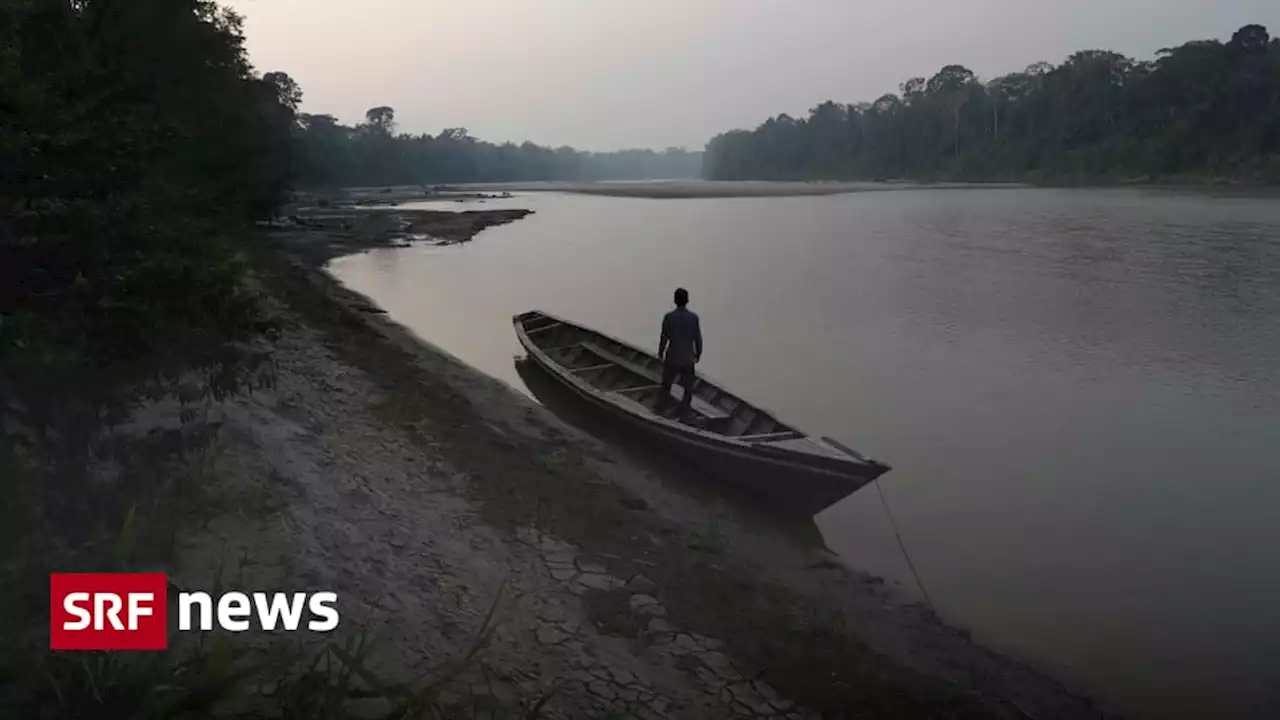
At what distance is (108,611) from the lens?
169 inches

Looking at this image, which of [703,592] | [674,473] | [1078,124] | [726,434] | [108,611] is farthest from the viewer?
[1078,124]

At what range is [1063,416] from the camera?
1296cm

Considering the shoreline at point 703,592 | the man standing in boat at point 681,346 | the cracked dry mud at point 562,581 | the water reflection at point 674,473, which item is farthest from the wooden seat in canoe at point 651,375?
the cracked dry mud at point 562,581

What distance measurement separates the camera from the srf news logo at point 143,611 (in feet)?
13.4

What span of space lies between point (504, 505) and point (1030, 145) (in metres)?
98.7

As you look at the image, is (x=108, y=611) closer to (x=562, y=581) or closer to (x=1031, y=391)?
(x=562, y=581)

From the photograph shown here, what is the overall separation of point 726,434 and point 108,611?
706cm

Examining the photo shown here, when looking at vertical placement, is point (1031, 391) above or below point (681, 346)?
below

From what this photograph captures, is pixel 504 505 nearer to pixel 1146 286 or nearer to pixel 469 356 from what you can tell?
pixel 469 356

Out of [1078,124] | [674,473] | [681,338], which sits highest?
[1078,124]

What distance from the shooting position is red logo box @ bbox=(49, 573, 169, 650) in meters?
4.04

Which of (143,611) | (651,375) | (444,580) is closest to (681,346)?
(651,375)

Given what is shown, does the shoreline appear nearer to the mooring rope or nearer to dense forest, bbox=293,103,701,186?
the mooring rope

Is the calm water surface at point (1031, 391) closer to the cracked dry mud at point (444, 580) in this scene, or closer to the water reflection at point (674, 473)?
the water reflection at point (674, 473)
